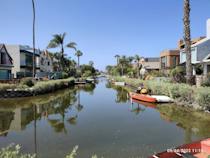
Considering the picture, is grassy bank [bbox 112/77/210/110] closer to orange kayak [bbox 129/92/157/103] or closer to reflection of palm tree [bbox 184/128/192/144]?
orange kayak [bbox 129/92/157/103]

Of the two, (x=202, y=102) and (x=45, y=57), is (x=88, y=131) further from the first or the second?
(x=45, y=57)

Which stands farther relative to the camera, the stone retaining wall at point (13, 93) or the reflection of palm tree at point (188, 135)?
the stone retaining wall at point (13, 93)

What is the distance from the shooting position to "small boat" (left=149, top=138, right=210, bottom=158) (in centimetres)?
507

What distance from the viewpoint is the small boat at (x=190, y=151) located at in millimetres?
5075

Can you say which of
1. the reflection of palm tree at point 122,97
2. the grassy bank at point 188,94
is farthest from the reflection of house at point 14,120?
the grassy bank at point 188,94

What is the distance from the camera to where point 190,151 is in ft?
18.0

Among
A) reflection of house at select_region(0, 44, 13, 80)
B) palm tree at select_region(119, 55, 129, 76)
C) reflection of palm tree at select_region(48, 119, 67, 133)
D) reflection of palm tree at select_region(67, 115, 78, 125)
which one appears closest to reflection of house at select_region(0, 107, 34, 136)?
reflection of palm tree at select_region(48, 119, 67, 133)

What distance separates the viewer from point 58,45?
164ft

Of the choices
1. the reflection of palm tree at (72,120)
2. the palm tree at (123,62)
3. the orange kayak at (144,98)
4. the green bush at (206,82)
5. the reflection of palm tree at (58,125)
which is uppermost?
the palm tree at (123,62)

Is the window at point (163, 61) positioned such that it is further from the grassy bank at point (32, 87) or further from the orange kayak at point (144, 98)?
the orange kayak at point (144, 98)

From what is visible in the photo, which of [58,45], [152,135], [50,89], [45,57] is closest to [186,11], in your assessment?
[152,135]

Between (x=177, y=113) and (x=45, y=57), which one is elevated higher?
(x=45, y=57)

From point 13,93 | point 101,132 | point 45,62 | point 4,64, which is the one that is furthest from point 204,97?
point 45,62

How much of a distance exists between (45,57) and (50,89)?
34.0 metres
